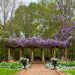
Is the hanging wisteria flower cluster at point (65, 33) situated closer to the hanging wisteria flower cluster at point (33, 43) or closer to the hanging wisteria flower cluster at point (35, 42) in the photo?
the hanging wisteria flower cluster at point (35, 42)

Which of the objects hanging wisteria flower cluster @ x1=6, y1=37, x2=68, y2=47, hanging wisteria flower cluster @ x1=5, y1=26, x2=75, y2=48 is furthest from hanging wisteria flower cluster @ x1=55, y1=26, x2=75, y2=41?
hanging wisteria flower cluster @ x1=6, y1=37, x2=68, y2=47

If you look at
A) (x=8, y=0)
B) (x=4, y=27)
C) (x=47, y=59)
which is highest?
(x=8, y=0)

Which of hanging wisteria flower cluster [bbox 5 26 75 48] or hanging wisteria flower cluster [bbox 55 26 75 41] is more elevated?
hanging wisteria flower cluster [bbox 55 26 75 41]

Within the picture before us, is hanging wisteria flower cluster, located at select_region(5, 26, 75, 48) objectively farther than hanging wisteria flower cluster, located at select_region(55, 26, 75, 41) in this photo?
No

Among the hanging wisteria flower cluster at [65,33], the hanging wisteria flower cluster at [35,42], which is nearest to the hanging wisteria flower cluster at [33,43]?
the hanging wisteria flower cluster at [35,42]

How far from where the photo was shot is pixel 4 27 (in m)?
47.7

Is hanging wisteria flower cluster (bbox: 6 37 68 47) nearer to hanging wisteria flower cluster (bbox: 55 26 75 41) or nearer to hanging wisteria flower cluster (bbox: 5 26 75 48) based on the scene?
hanging wisteria flower cluster (bbox: 5 26 75 48)

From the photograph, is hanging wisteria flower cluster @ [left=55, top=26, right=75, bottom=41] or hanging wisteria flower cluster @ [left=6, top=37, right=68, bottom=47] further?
Result: hanging wisteria flower cluster @ [left=55, top=26, right=75, bottom=41]

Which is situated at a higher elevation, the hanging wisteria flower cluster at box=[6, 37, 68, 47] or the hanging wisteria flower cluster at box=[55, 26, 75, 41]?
the hanging wisteria flower cluster at box=[55, 26, 75, 41]

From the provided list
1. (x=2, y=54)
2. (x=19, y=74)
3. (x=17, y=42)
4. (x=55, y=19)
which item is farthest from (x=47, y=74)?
(x=55, y=19)

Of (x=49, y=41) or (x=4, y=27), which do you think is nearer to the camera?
(x=49, y=41)

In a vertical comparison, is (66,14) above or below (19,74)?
above

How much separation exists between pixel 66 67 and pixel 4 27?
21182 mm

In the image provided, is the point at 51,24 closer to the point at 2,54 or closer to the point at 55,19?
the point at 55,19
